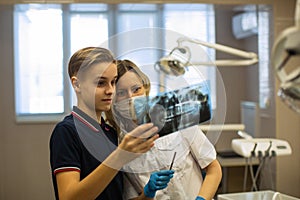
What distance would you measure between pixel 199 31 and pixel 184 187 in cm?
299

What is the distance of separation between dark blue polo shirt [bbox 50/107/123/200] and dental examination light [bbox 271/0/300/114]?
0.56 meters

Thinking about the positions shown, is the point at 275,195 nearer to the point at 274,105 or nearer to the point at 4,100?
the point at 274,105

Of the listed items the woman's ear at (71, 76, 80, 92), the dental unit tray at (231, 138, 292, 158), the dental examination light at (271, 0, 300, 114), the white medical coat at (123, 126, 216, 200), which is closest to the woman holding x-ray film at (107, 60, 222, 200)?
the white medical coat at (123, 126, 216, 200)

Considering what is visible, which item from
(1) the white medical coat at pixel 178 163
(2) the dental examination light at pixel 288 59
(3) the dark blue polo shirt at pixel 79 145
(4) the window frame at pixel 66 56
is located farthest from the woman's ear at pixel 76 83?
(4) the window frame at pixel 66 56

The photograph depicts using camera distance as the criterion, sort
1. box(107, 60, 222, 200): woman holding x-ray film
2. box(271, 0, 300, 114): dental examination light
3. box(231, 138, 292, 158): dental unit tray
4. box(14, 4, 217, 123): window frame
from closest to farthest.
Answer: box(271, 0, 300, 114): dental examination light → box(107, 60, 222, 200): woman holding x-ray film → box(231, 138, 292, 158): dental unit tray → box(14, 4, 217, 123): window frame

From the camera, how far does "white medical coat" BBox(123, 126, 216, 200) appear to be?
4.13 ft

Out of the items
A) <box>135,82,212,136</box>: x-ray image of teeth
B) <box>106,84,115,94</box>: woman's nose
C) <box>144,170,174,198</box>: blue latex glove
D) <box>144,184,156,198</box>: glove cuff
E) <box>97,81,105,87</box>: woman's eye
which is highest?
<box>97,81,105,87</box>: woman's eye

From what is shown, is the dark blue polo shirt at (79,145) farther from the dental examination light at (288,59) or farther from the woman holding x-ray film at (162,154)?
the dental examination light at (288,59)

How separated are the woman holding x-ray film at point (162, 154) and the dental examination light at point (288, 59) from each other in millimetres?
287

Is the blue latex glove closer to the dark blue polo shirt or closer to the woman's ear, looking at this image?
the dark blue polo shirt

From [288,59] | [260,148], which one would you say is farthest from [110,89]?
[260,148]

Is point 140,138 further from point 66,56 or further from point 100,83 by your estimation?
point 66,56

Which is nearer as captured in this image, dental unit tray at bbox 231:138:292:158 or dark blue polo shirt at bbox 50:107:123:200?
dark blue polo shirt at bbox 50:107:123:200

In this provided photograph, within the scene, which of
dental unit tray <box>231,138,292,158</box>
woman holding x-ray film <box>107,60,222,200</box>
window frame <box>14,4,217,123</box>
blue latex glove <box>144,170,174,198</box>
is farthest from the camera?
window frame <box>14,4,217,123</box>
